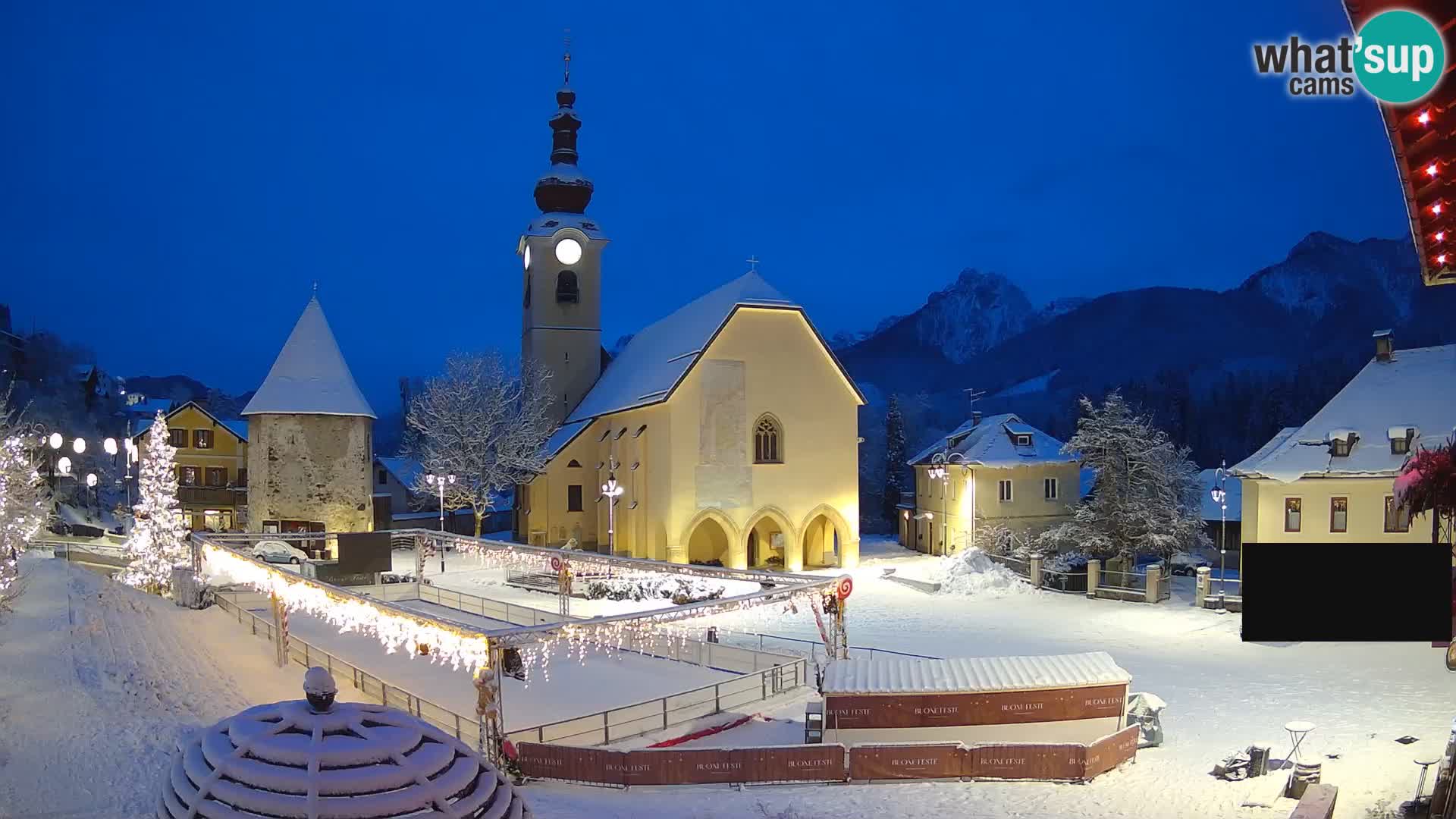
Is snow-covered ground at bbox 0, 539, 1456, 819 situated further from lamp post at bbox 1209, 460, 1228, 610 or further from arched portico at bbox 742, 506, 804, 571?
arched portico at bbox 742, 506, 804, 571

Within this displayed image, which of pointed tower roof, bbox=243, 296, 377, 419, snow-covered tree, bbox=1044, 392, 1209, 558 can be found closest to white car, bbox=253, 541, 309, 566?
pointed tower roof, bbox=243, 296, 377, 419

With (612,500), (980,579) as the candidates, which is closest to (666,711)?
(980,579)

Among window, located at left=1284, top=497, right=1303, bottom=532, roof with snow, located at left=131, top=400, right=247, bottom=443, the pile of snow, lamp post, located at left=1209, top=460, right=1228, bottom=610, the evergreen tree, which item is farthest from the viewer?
the evergreen tree

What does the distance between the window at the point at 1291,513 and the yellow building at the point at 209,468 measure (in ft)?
162

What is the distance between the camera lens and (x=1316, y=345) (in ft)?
419

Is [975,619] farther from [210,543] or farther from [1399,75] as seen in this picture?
[1399,75]

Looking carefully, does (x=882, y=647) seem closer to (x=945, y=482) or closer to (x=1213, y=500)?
(x=945, y=482)

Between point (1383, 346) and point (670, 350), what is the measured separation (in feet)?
87.2

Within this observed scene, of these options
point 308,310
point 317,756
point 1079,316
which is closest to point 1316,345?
point 1079,316

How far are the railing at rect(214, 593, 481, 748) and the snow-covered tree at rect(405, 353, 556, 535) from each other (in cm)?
1980

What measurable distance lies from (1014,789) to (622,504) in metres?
29.9

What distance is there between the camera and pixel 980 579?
32.2 meters

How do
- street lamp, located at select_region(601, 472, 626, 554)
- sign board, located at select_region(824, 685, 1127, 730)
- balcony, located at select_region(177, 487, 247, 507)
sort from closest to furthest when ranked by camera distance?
sign board, located at select_region(824, 685, 1127, 730)
street lamp, located at select_region(601, 472, 626, 554)
balcony, located at select_region(177, 487, 247, 507)

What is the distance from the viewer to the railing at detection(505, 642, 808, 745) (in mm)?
15773
